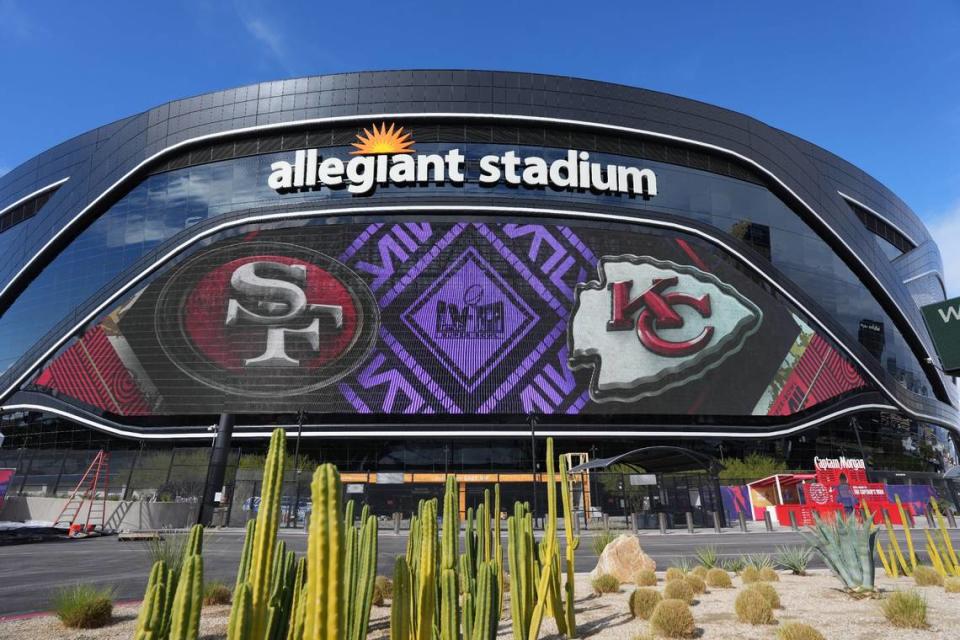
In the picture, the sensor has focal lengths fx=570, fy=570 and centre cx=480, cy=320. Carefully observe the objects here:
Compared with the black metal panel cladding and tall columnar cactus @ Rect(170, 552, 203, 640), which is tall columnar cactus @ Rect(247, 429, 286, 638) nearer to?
tall columnar cactus @ Rect(170, 552, 203, 640)

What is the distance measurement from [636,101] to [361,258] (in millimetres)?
27507

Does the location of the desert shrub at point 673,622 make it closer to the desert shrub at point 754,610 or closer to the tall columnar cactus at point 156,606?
the desert shrub at point 754,610

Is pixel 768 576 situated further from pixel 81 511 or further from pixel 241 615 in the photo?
pixel 81 511

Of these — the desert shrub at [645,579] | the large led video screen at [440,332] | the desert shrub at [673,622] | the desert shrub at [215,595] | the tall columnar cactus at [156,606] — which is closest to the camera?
the tall columnar cactus at [156,606]

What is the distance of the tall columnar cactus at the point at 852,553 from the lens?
9414 mm

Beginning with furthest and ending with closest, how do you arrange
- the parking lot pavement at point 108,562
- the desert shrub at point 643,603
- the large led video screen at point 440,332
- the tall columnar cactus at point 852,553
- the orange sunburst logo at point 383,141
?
the orange sunburst logo at point 383,141 < the large led video screen at point 440,332 < the parking lot pavement at point 108,562 < the tall columnar cactus at point 852,553 < the desert shrub at point 643,603

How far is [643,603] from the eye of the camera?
8.37 m

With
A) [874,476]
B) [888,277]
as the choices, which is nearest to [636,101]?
[888,277]

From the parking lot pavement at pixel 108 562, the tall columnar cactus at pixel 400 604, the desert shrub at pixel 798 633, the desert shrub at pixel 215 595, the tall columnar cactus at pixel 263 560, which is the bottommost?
the parking lot pavement at pixel 108 562

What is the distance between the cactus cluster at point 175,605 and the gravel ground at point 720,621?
424 centimetres

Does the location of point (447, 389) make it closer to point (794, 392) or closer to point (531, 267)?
point (531, 267)

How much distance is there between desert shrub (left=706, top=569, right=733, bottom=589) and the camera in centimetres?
1083

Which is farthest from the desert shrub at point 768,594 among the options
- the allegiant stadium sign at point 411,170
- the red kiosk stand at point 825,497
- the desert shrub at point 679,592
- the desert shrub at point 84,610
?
the allegiant stadium sign at point 411,170

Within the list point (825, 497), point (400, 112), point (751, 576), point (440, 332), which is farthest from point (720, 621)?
point (400, 112)
